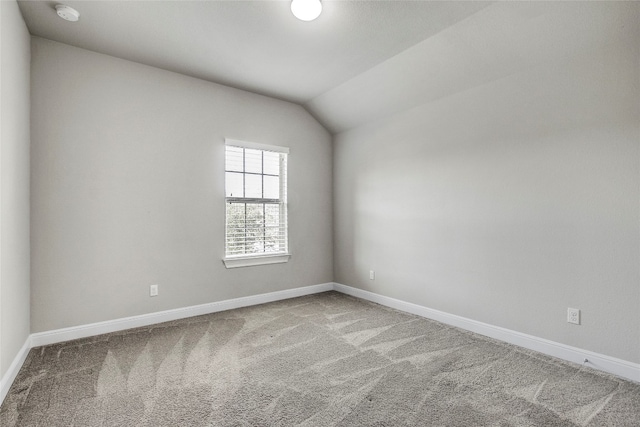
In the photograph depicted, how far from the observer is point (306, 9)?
2369 mm

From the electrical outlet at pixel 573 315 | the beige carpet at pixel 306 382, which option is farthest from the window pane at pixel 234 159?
the electrical outlet at pixel 573 315

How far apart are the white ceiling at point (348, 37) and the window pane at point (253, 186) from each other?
1.17 metres

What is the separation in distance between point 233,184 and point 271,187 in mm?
541

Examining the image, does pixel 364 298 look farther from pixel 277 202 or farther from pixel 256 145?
pixel 256 145

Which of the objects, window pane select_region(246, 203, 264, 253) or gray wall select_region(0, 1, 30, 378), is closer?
gray wall select_region(0, 1, 30, 378)

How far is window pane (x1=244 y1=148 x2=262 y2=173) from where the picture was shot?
4051 millimetres

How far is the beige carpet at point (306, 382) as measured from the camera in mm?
1823

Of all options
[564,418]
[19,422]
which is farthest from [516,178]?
[19,422]

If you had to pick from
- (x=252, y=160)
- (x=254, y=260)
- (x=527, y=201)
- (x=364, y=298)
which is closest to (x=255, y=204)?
(x=252, y=160)

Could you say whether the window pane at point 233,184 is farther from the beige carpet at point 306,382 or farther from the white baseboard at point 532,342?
the white baseboard at point 532,342

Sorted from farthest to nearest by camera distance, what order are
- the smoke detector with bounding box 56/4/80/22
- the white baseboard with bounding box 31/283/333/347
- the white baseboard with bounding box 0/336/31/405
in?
1. the white baseboard with bounding box 31/283/333/347
2. the smoke detector with bounding box 56/4/80/22
3. the white baseboard with bounding box 0/336/31/405

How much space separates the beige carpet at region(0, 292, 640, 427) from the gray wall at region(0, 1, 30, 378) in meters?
0.40

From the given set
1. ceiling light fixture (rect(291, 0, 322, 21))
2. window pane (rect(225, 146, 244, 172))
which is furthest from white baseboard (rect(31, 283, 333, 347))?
ceiling light fixture (rect(291, 0, 322, 21))

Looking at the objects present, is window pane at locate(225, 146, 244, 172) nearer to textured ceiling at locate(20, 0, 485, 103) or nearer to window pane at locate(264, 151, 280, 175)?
window pane at locate(264, 151, 280, 175)
